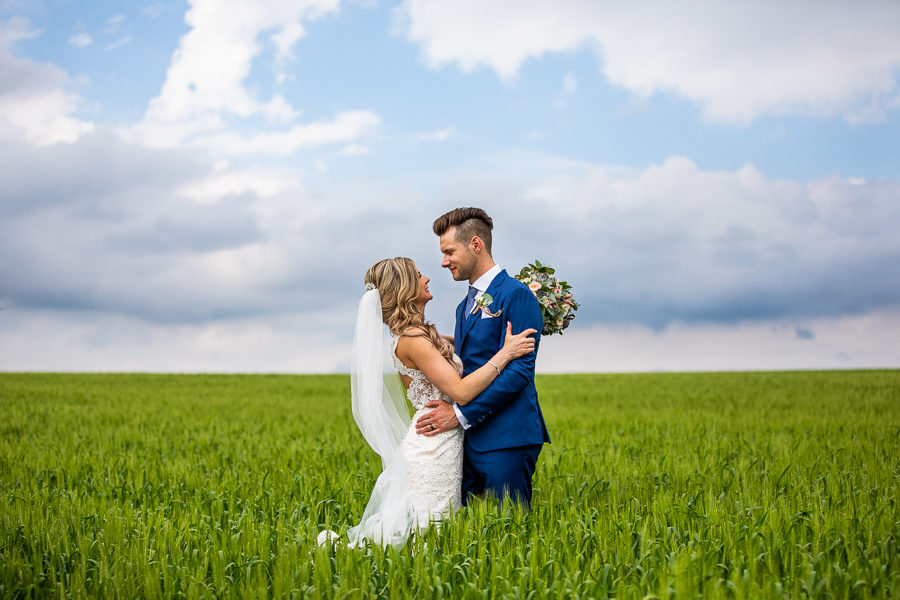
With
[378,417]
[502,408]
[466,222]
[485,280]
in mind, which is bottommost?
[378,417]

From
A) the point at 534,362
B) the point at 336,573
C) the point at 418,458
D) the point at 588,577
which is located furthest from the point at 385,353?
the point at 588,577

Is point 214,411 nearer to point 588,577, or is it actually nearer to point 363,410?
point 363,410

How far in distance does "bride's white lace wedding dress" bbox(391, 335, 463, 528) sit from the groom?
0.10m

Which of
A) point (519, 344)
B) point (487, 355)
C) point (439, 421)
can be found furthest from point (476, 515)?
point (519, 344)

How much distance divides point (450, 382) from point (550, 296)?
151 centimetres

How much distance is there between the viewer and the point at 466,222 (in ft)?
18.4

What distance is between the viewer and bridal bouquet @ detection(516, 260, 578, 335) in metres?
6.23

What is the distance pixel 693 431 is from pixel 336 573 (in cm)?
1167

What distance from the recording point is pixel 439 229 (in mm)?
5703

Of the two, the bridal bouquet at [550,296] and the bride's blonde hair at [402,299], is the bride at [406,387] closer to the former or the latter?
the bride's blonde hair at [402,299]

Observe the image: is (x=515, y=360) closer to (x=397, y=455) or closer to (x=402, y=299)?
(x=402, y=299)

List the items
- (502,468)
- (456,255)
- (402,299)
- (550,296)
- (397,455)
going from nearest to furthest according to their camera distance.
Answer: (402,299) < (456,255) < (502,468) < (397,455) < (550,296)

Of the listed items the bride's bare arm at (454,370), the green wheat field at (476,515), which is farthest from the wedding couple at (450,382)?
the green wheat field at (476,515)

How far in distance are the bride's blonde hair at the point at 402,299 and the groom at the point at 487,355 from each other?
30 centimetres
